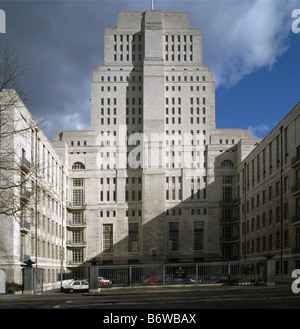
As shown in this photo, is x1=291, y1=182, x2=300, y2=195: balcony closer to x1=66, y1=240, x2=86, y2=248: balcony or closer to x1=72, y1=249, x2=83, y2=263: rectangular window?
x1=66, y1=240, x2=86, y2=248: balcony

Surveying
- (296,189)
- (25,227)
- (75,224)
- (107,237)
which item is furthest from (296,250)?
(75,224)

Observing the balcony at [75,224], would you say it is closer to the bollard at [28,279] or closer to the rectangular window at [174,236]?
the rectangular window at [174,236]

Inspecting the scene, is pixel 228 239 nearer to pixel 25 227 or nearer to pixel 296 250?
pixel 296 250

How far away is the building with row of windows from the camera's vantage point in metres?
82.7

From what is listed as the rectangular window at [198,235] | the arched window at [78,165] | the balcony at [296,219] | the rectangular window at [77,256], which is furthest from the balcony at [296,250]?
the arched window at [78,165]

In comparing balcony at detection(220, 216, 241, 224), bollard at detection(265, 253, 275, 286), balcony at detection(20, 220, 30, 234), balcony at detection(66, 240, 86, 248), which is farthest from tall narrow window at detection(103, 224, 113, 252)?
bollard at detection(265, 253, 275, 286)

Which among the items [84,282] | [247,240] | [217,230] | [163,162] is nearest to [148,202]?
[163,162]

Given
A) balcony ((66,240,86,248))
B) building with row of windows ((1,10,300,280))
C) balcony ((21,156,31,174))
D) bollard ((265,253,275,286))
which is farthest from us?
building with row of windows ((1,10,300,280))

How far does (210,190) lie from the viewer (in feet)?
277

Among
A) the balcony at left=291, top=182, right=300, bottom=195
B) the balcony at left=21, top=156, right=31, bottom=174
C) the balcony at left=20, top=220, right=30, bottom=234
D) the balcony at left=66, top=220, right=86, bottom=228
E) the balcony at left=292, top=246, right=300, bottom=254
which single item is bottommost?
the balcony at left=292, top=246, right=300, bottom=254

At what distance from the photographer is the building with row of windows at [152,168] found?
8269cm

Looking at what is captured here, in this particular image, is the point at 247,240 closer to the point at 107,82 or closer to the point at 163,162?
Answer: the point at 163,162

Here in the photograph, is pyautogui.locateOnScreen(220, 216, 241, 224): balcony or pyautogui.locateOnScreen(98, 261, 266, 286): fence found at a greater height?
pyautogui.locateOnScreen(220, 216, 241, 224): balcony

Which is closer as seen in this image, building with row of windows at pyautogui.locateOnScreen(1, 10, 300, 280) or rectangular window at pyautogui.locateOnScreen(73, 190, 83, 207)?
building with row of windows at pyautogui.locateOnScreen(1, 10, 300, 280)
